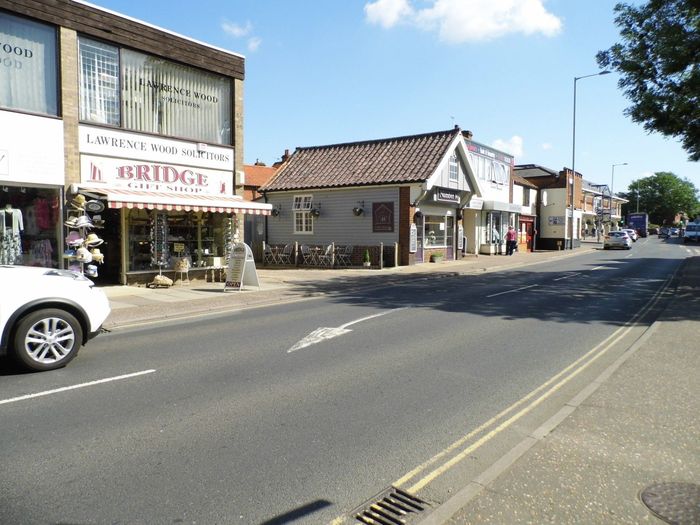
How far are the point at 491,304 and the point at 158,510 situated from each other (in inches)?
396

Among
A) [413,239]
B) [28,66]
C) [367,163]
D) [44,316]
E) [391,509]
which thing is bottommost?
[391,509]

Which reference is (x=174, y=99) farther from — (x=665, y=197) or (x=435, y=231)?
(x=665, y=197)

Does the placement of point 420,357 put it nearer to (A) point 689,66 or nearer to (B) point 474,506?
(B) point 474,506

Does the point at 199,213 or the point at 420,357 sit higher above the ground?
the point at 199,213

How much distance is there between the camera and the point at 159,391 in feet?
18.8

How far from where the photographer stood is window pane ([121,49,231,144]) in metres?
15.0

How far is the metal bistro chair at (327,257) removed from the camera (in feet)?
77.2

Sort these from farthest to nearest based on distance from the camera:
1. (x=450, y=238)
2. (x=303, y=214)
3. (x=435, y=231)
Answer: (x=450, y=238), (x=303, y=214), (x=435, y=231)

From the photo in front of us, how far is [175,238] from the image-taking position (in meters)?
16.3

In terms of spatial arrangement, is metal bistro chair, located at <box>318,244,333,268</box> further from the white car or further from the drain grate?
the drain grate

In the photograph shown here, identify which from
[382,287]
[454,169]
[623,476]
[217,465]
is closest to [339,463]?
[217,465]

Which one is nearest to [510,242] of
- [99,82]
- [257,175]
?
[257,175]

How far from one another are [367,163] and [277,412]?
847 inches

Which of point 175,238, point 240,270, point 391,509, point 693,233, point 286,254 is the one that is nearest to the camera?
point 391,509
